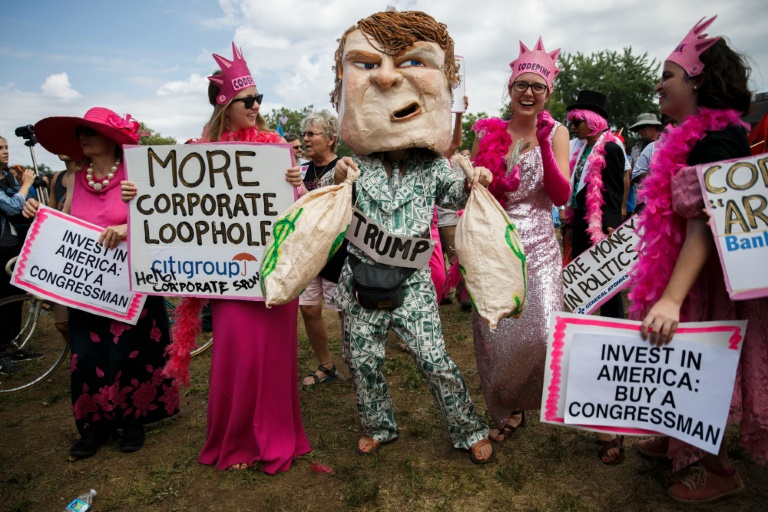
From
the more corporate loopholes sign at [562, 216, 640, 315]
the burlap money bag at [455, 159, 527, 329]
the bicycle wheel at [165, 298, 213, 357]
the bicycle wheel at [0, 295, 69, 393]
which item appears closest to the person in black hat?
the more corporate loopholes sign at [562, 216, 640, 315]

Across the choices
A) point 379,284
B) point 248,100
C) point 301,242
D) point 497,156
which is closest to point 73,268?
point 248,100

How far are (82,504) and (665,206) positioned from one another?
324 cm

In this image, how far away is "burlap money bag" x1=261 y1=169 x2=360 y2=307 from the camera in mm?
2580

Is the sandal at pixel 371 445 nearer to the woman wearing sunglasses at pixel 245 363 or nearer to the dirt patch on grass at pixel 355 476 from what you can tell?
the dirt patch on grass at pixel 355 476

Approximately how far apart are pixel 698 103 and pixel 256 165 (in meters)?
2.16

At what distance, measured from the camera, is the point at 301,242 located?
8.62 feet

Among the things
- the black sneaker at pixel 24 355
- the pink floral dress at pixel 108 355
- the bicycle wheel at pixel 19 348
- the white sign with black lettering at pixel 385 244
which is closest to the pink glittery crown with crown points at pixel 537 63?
the white sign with black lettering at pixel 385 244

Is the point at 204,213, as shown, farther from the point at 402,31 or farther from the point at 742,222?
the point at 742,222

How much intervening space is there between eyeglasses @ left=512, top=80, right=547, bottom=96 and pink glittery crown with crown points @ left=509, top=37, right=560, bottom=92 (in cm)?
5

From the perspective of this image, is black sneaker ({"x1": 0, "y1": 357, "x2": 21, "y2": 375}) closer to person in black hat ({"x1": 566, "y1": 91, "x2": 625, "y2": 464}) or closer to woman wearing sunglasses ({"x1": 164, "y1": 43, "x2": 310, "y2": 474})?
woman wearing sunglasses ({"x1": 164, "y1": 43, "x2": 310, "y2": 474})

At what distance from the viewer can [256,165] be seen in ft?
9.78

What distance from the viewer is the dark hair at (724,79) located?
2316 mm

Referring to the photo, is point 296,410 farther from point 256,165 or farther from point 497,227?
point 497,227

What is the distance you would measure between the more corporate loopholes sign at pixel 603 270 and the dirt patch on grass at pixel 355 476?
869mm
